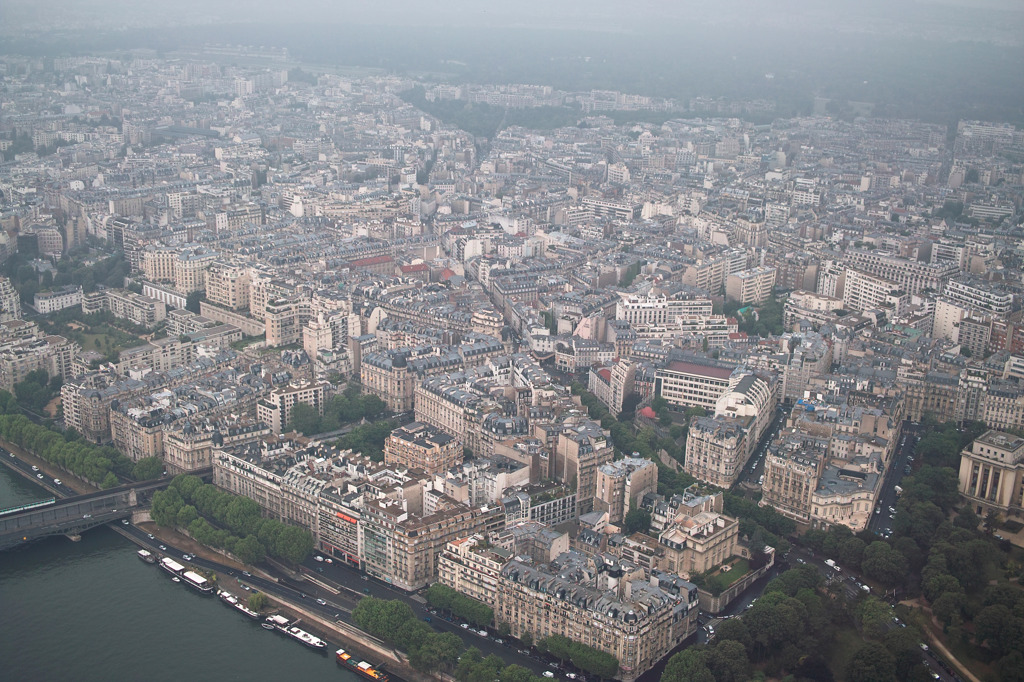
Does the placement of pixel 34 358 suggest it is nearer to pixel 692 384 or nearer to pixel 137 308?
pixel 137 308

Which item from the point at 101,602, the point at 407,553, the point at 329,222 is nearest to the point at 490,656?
the point at 407,553

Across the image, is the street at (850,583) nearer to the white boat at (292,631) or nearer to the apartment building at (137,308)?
the white boat at (292,631)

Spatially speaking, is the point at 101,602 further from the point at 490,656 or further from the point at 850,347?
the point at 850,347

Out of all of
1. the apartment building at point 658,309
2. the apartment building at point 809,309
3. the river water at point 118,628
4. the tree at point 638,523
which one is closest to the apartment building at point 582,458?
the tree at point 638,523

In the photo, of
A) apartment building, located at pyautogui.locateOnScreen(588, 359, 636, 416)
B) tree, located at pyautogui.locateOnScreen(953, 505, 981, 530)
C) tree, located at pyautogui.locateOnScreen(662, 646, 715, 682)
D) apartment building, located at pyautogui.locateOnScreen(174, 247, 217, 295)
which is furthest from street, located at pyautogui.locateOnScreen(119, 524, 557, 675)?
apartment building, located at pyautogui.locateOnScreen(174, 247, 217, 295)

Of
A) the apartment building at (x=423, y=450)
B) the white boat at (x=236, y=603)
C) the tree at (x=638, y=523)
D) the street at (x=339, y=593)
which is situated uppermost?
the apartment building at (x=423, y=450)

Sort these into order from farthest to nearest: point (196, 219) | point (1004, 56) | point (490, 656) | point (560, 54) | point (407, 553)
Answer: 1. point (560, 54)
2. point (1004, 56)
3. point (196, 219)
4. point (407, 553)
5. point (490, 656)
